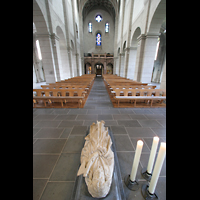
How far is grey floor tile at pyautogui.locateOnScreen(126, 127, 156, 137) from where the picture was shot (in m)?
2.21

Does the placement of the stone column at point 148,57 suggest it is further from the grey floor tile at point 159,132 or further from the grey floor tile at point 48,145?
the grey floor tile at point 48,145

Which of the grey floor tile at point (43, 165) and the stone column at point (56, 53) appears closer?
the grey floor tile at point (43, 165)

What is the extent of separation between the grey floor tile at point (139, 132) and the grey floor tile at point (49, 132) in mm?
1733

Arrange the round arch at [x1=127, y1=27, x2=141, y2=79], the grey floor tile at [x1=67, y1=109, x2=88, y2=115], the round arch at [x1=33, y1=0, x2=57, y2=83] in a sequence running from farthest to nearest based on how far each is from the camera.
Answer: the round arch at [x1=127, y1=27, x2=141, y2=79], the round arch at [x1=33, y1=0, x2=57, y2=83], the grey floor tile at [x1=67, y1=109, x2=88, y2=115]

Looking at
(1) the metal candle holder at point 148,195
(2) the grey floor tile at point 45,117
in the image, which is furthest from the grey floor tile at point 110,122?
(2) the grey floor tile at point 45,117

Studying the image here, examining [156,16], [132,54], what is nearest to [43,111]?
[156,16]

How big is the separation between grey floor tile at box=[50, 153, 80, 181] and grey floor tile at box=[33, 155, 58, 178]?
92 millimetres

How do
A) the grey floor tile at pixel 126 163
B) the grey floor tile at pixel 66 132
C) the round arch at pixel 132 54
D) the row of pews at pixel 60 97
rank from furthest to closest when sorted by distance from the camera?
1. the round arch at pixel 132 54
2. the row of pews at pixel 60 97
3. the grey floor tile at pixel 66 132
4. the grey floor tile at pixel 126 163

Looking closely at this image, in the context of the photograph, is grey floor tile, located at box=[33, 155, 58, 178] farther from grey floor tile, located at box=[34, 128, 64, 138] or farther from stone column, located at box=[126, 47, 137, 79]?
stone column, located at box=[126, 47, 137, 79]

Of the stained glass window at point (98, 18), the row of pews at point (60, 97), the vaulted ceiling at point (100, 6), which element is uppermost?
the vaulted ceiling at point (100, 6)

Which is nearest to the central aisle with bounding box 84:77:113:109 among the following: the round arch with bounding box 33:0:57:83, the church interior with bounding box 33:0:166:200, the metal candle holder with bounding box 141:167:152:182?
the church interior with bounding box 33:0:166:200

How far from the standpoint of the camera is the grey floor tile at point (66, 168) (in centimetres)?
131
